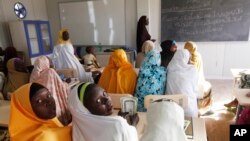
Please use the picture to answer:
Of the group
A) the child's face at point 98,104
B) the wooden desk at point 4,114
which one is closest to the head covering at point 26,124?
the child's face at point 98,104

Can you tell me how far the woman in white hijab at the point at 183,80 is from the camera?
6.74 feet

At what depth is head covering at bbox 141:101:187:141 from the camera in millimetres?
841

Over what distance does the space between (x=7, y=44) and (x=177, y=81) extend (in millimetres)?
4504

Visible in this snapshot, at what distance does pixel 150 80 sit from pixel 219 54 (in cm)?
339

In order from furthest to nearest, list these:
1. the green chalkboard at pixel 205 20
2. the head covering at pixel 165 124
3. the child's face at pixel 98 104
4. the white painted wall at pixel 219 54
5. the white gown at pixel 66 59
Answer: the white painted wall at pixel 219 54 → the green chalkboard at pixel 205 20 → the white gown at pixel 66 59 → the child's face at pixel 98 104 → the head covering at pixel 165 124

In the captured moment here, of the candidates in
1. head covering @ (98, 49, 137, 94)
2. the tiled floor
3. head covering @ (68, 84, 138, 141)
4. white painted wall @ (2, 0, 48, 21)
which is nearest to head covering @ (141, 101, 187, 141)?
head covering @ (68, 84, 138, 141)

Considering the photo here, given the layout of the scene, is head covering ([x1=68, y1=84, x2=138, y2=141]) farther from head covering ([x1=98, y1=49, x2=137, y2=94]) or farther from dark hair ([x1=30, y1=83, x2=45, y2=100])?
head covering ([x1=98, y1=49, x2=137, y2=94])

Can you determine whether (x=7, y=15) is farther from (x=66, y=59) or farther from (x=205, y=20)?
(x=205, y=20)

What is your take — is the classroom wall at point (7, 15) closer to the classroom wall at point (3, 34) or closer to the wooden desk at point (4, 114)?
the classroom wall at point (3, 34)

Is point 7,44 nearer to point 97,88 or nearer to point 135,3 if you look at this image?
point 135,3

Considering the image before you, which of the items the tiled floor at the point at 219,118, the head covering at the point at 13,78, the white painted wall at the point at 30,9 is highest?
the white painted wall at the point at 30,9

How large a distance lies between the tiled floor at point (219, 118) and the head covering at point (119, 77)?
1.29 meters

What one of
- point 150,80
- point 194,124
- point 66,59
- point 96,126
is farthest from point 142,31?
point 96,126

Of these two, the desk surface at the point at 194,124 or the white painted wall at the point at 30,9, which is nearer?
the desk surface at the point at 194,124
